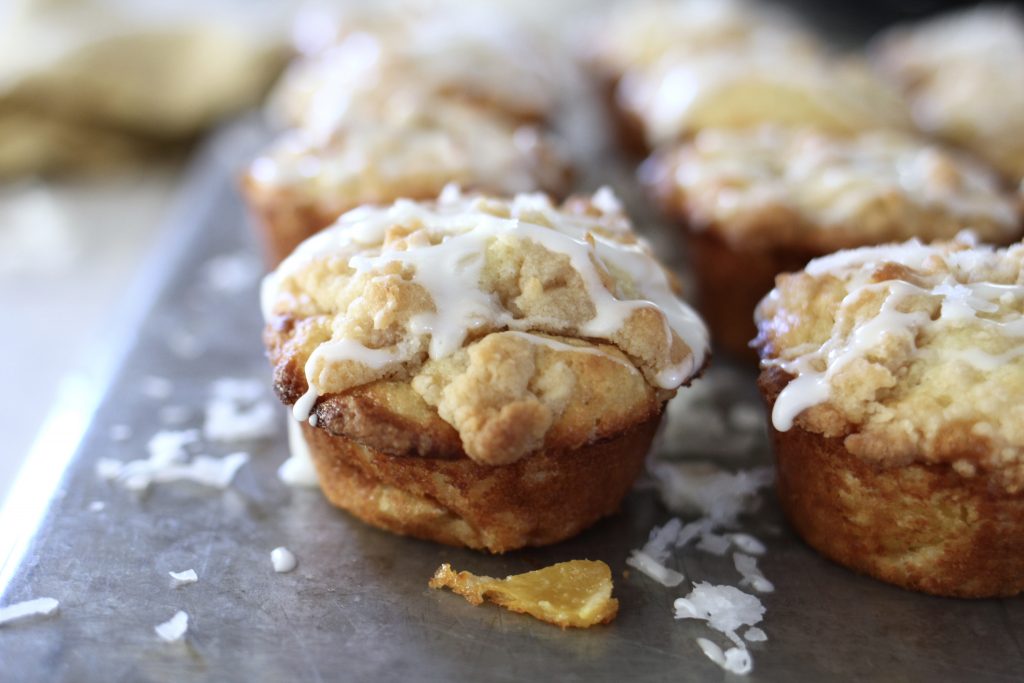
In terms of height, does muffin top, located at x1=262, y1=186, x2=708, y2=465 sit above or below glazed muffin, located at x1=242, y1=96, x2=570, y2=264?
above

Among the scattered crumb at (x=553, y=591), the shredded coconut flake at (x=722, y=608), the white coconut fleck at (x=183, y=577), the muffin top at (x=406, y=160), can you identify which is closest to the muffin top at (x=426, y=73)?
the muffin top at (x=406, y=160)

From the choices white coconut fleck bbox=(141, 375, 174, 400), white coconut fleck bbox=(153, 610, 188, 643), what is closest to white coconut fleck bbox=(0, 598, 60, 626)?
white coconut fleck bbox=(153, 610, 188, 643)

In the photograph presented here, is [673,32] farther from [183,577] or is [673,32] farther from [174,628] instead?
[174,628]

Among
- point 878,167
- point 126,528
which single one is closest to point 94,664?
point 126,528

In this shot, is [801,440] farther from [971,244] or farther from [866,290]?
[971,244]

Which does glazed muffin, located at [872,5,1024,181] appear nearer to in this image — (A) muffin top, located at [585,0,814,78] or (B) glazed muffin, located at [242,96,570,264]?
(A) muffin top, located at [585,0,814,78]

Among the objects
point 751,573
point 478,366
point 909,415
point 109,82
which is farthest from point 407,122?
point 109,82

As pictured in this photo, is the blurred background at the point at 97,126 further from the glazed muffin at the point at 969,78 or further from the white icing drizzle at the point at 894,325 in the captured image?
the glazed muffin at the point at 969,78
